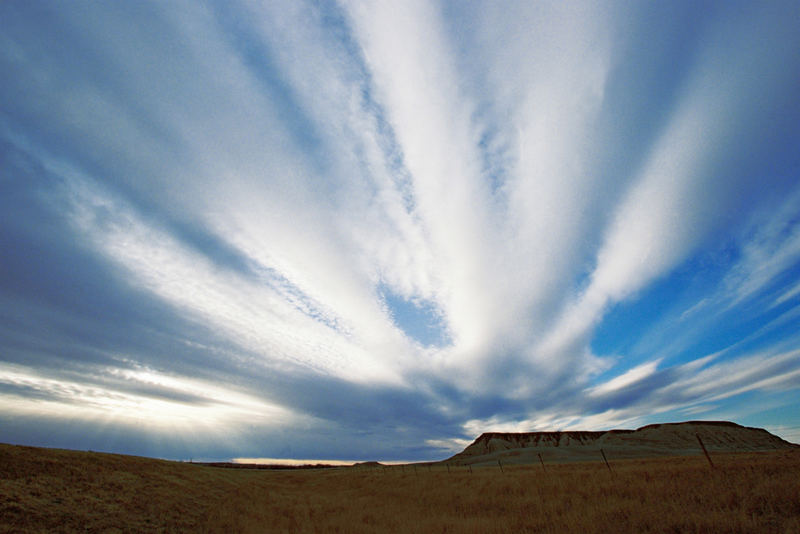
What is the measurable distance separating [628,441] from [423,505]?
145745mm

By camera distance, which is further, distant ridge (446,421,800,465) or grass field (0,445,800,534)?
distant ridge (446,421,800,465)

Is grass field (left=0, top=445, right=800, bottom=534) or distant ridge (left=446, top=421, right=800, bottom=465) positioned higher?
distant ridge (left=446, top=421, right=800, bottom=465)

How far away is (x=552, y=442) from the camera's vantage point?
162125 millimetres

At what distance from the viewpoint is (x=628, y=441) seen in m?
131

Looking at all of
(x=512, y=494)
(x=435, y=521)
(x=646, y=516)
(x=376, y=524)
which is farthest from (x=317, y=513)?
(x=646, y=516)

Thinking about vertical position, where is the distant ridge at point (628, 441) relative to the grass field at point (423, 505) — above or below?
above

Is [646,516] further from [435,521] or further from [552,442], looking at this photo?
[552,442]

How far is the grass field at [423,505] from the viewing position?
478 inches

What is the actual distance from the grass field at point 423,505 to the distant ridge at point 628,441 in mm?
85657

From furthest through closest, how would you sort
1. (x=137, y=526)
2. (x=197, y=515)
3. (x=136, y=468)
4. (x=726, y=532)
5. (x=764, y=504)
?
(x=136, y=468) < (x=197, y=515) < (x=137, y=526) < (x=764, y=504) < (x=726, y=532)

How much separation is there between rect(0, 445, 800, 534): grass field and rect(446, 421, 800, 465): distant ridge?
85.7 metres

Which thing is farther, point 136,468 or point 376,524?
point 136,468

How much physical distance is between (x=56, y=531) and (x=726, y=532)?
73.4 feet

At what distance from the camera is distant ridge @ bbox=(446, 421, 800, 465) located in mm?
107875
